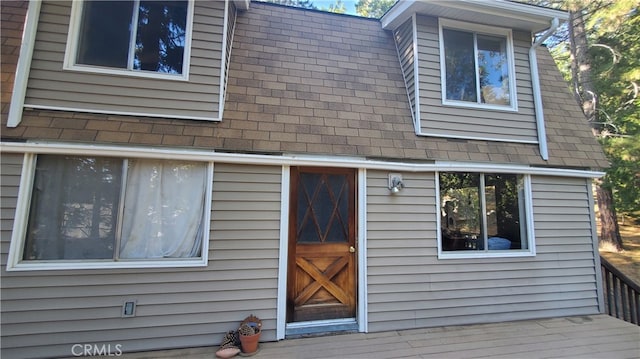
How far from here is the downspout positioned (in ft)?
14.8

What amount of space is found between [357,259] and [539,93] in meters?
3.96

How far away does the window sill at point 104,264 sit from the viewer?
299 centimetres

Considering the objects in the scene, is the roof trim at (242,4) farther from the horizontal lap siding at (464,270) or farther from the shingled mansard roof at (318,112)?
the horizontal lap siding at (464,270)

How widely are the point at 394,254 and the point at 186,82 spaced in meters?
3.45

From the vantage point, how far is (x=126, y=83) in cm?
346

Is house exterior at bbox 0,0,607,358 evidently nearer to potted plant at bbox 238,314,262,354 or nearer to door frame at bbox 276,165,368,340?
door frame at bbox 276,165,368,340

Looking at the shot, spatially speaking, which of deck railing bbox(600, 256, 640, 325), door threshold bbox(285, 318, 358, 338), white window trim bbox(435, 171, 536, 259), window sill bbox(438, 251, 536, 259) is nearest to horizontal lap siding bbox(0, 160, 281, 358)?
door threshold bbox(285, 318, 358, 338)

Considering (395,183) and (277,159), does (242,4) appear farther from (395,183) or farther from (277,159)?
(395,183)

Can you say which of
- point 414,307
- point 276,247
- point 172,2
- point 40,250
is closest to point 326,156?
point 276,247

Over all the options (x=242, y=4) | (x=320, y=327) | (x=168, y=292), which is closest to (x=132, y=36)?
(x=242, y=4)

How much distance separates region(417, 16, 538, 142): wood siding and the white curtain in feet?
10.6

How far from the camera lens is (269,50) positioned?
4.36 meters

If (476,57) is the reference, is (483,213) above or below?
below

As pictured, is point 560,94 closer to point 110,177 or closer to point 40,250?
point 110,177
